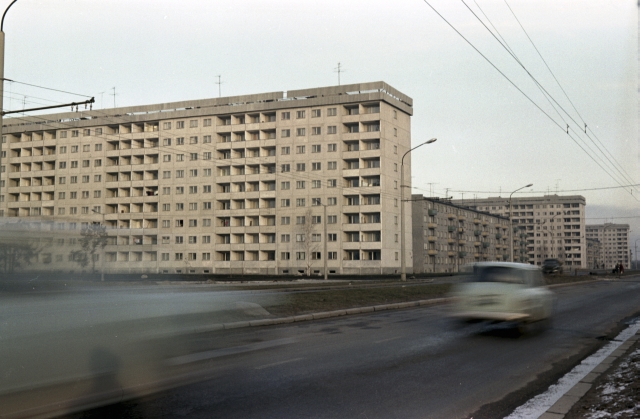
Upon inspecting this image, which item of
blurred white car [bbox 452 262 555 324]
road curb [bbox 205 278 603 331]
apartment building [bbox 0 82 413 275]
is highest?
apartment building [bbox 0 82 413 275]

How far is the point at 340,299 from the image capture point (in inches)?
886

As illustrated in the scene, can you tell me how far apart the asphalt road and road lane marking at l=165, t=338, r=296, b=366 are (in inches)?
0.8

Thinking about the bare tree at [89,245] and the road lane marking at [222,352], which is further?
the bare tree at [89,245]

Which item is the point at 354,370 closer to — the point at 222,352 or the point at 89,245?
the point at 222,352

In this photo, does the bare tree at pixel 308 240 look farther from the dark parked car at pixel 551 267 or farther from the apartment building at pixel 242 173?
the dark parked car at pixel 551 267

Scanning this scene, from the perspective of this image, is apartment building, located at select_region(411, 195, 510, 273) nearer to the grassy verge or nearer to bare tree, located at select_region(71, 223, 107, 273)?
the grassy verge

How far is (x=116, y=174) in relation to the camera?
9912 cm

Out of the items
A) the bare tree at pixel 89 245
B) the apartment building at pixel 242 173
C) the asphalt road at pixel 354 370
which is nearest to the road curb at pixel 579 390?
the asphalt road at pixel 354 370

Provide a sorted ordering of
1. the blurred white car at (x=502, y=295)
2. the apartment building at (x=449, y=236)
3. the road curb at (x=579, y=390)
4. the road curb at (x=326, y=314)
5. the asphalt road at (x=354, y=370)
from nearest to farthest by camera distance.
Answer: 1. the road curb at (x=579, y=390)
2. the asphalt road at (x=354, y=370)
3. the blurred white car at (x=502, y=295)
4. the road curb at (x=326, y=314)
5. the apartment building at (x=449, y=236)

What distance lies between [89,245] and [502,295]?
9.30m

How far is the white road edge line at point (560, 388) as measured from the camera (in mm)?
6523

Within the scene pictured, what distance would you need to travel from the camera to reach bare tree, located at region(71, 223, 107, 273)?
1128 centimetres

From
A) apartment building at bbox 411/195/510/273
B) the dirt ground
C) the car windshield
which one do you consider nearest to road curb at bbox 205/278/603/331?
the car windshield

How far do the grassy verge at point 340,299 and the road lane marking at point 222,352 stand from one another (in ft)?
18.1
